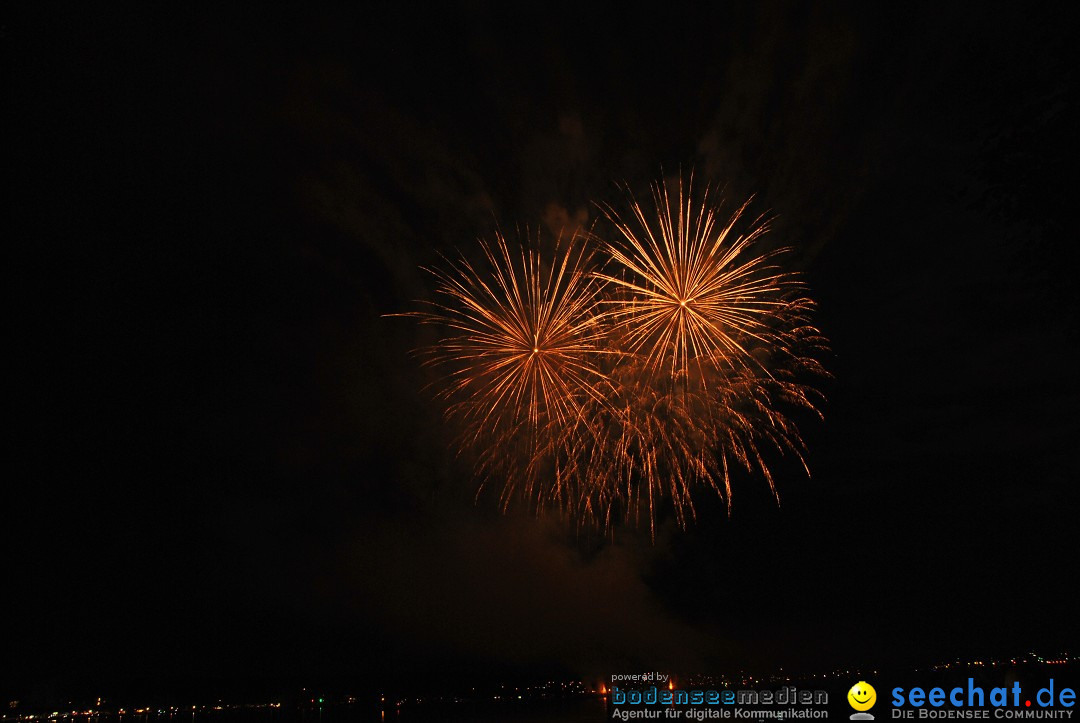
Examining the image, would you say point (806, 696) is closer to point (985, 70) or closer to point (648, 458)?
point (648, 458)

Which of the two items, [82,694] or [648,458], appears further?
[82,694]

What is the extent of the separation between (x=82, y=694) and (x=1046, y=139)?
227990 millimetres

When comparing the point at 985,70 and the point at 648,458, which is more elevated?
the point at 985,70

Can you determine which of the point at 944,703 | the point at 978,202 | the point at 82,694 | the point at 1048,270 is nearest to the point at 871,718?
the point at 944,703

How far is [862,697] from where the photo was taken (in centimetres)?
2148

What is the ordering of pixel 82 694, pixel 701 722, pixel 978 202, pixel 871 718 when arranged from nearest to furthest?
pixel 978 202 → pixel 871 718 → pixel 701 722 → pixel 82 694

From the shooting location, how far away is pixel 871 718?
2080 centimetres

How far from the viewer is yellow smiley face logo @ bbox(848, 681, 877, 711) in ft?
69.8

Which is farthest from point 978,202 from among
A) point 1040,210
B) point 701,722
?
point 701,722

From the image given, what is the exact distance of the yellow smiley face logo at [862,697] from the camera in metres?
21.3

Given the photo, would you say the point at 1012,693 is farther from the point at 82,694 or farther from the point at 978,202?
the point at 82,694

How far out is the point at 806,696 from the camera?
24719 millimetres

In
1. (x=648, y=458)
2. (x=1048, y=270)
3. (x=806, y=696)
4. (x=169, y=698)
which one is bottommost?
(x=169, y=698)

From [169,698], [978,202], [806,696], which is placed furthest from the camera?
[169,698]
